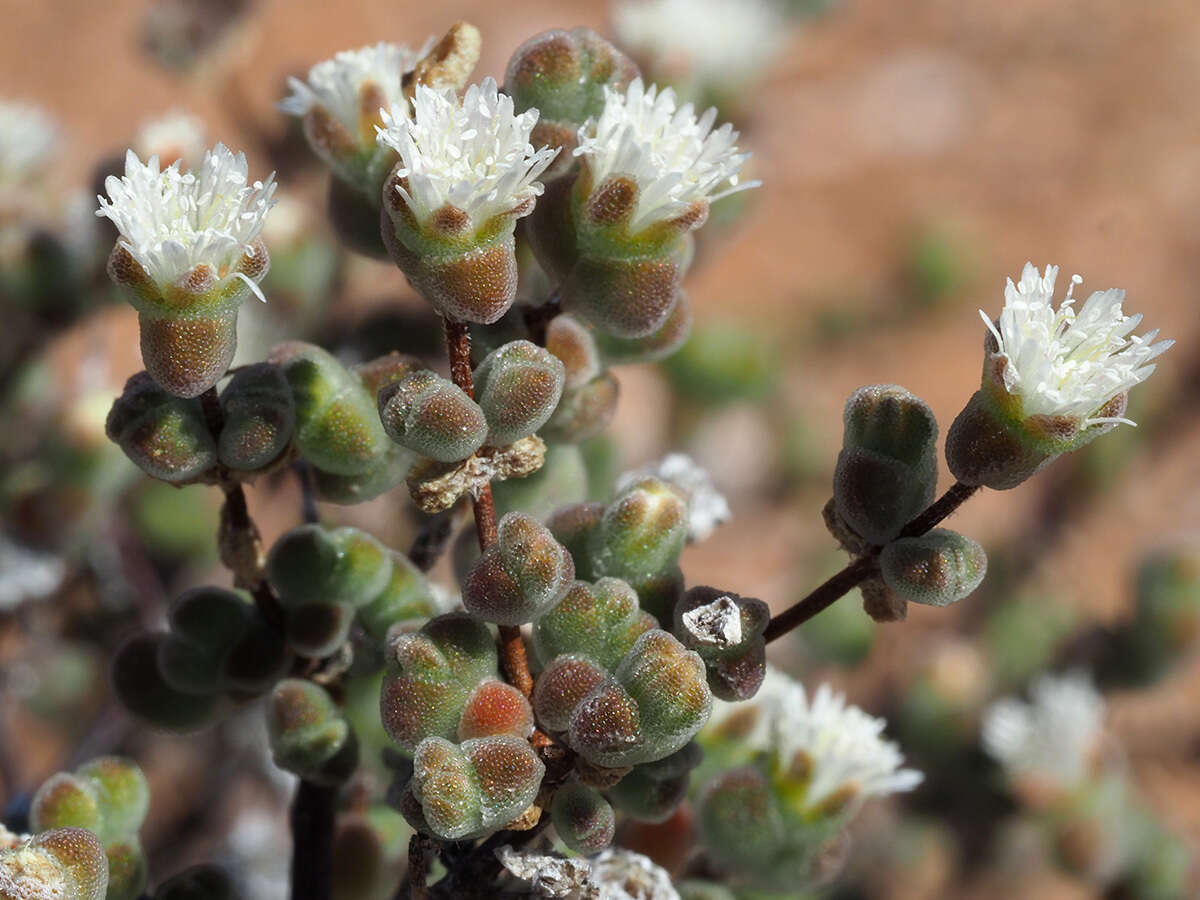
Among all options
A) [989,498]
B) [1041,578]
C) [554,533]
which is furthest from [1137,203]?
[554,533]

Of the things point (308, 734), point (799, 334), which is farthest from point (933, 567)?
point (799, 334)

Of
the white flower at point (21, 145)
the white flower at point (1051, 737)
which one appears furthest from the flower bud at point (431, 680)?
the white flower at point (21, 145)

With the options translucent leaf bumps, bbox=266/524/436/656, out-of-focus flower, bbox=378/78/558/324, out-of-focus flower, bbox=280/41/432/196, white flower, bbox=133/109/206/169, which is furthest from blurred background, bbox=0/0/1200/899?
out-of-focus flower, bbox=378/78/558/324

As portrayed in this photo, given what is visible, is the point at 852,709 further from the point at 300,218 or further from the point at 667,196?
the point at 300,218

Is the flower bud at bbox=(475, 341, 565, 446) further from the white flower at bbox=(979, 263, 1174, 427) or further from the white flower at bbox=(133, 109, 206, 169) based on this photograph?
the white flower at bbox=(133, 109, 206, 169)

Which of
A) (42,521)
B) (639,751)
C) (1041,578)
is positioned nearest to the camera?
(639,751)

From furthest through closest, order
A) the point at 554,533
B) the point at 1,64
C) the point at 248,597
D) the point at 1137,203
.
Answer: the point at 1137,203
the point at 1,64
the point at 248,597
the point at 554,533

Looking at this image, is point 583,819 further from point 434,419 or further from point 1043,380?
point 1043,380
